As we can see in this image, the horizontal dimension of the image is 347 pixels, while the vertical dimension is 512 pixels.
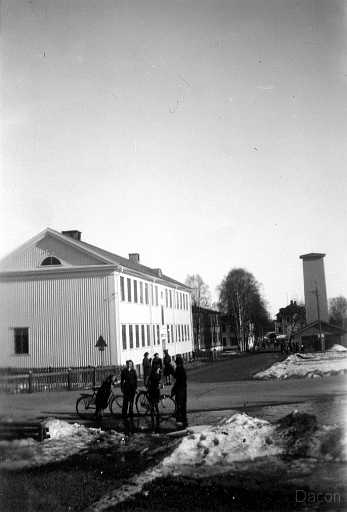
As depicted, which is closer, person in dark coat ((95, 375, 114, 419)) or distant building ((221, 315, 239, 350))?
person in dark coat ((95, 375, 114, 419))

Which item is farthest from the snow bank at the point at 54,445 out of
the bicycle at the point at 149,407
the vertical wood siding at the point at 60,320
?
the vertical wood siding at the point at 60,320

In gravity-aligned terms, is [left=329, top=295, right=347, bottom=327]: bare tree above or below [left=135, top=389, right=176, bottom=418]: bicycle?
above

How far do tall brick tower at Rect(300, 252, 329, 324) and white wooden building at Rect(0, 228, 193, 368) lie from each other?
28903mm

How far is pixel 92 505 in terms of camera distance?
6695mm

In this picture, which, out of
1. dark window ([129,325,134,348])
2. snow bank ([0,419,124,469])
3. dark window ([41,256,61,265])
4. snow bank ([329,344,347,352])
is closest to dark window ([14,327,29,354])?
dark window ([41,256,61,265])

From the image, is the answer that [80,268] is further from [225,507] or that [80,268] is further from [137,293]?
[225,507]

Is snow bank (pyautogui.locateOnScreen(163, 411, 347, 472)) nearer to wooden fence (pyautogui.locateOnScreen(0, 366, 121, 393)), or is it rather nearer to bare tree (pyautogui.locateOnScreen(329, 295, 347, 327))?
wooden fence (pyautogui.locateOnScreen(0, 366, 121, 393))

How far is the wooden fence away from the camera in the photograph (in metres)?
22.9

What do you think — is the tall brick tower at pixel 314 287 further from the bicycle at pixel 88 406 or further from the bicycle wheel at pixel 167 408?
the bicycle at pixel 88 406

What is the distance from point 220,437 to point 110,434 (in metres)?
3.06

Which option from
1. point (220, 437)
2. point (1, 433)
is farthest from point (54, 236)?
point (220, 437)

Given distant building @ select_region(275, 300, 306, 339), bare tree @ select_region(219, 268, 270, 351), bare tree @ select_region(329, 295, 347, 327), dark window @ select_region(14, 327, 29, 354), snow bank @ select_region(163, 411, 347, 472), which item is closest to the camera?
snow bank @ select_region(163, 411, 347, 472)

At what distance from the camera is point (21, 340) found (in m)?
32.3

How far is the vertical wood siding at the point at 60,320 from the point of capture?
31.2 m
